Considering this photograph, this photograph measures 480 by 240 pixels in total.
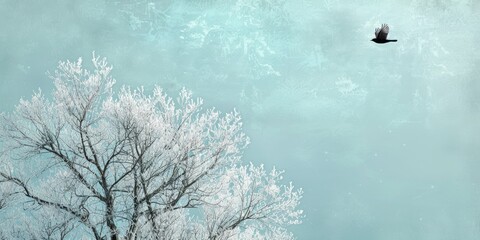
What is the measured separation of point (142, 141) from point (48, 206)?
9.93ft

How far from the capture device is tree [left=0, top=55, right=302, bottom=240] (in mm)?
12500

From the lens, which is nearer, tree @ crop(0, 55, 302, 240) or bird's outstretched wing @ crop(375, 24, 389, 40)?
bird's outstretched wing @ crop(375, 24, 389, 40)

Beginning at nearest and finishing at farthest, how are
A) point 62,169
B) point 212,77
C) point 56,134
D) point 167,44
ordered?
point 56,134, point 62,169, point 167,44, point 212,77

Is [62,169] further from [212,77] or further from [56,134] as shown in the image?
[212,77]

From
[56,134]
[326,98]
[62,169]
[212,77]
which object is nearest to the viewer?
[56,134]

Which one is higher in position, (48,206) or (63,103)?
(63,103)

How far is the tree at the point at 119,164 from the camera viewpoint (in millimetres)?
12500

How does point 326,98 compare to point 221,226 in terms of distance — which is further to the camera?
point 326,98

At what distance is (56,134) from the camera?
40.7ft

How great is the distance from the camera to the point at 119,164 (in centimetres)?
1341

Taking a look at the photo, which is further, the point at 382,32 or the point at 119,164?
the point at 119,164

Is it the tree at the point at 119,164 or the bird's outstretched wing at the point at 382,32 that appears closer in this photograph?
the bird's outstretched wing at the point at 382,32

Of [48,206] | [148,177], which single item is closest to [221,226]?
[148,177]

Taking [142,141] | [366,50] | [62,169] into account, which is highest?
[366,50]
